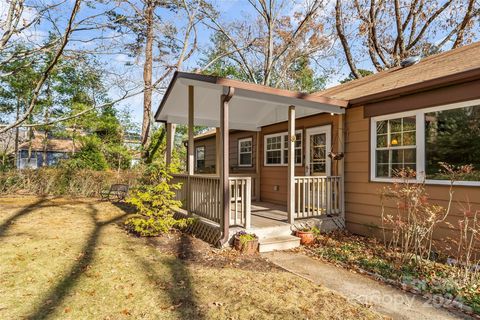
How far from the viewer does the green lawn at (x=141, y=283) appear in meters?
3.07

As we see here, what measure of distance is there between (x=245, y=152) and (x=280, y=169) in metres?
2.20

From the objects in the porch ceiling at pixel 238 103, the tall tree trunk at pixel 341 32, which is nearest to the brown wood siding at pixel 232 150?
the porch ceiling at pixel 238 103

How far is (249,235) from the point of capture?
17.1 ft

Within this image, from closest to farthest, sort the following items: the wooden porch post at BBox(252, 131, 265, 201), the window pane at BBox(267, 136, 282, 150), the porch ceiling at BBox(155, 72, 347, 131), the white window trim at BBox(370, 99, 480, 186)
Answer: the white window trim at BBox(370, 99, 480, 186)
the porch ceiling at BBox(155, 72, 347, 131)
the window pane at BBox(267, 136, 282, 150)
the wooden porch post at BBox(252, 131, 265, 201)

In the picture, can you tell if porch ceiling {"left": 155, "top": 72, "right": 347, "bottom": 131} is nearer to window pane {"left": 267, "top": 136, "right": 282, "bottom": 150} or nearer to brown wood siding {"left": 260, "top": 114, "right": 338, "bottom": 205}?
brown wood siding {"left": 260, "top": 114, "right": 338, "bottom": 205}

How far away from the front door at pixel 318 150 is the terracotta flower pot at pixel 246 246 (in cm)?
304

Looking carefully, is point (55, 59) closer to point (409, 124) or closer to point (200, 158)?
point (409, 124)

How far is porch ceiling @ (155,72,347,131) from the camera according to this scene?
204 inches

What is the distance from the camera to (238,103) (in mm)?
7289

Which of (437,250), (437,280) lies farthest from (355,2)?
(437,280)

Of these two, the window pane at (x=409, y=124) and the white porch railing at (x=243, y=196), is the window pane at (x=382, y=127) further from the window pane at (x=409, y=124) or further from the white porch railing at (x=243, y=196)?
the white porch railing at (x=243, y=196)

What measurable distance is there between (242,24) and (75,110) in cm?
1138

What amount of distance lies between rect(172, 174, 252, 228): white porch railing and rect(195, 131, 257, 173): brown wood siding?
380 cm

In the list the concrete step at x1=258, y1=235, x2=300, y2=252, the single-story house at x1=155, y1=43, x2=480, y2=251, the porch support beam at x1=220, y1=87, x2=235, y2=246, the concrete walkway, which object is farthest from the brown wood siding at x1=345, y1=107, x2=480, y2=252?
the porch support beam at x1=220, y1=87, x2=235, y2=246
